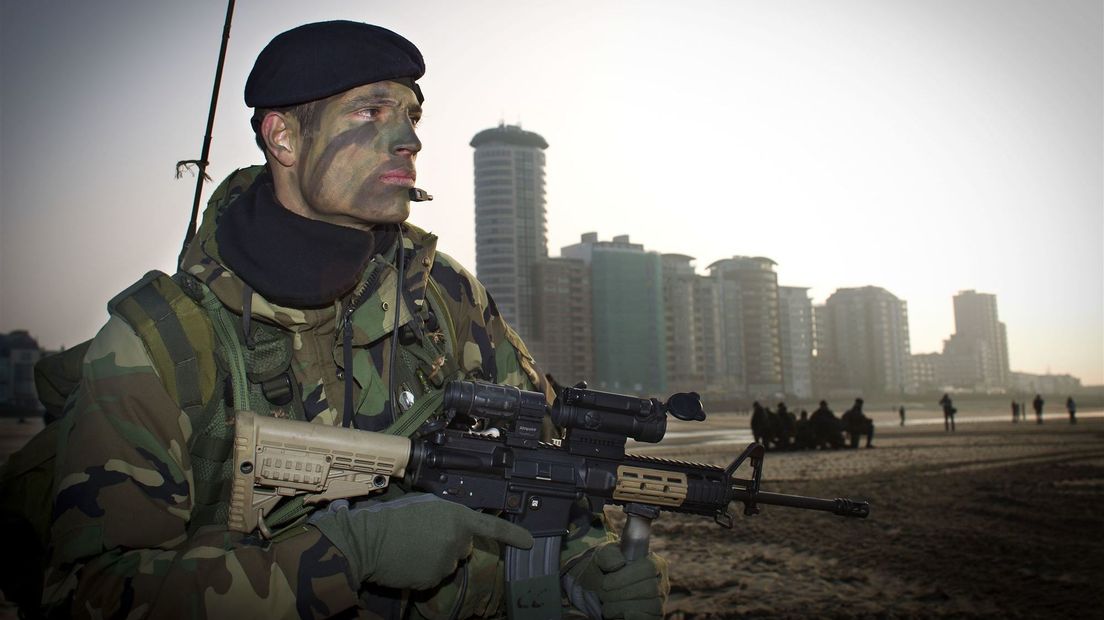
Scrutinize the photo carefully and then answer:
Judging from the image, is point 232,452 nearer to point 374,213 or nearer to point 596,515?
point 374,213

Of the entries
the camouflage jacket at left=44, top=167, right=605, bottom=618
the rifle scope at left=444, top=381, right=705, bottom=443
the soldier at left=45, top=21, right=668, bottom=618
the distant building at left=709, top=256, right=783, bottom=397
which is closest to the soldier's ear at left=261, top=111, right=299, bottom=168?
the soldier at left=45, top=21, right=668, bottom=618

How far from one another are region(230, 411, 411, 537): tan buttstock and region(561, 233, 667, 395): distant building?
75078 mm

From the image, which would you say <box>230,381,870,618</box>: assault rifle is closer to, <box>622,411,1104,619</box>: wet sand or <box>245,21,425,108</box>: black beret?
<box>245,21,425,108</box>: black beret

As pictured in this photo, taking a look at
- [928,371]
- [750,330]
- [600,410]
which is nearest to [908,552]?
[600,410]

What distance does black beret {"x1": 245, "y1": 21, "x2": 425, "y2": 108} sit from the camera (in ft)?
8.39

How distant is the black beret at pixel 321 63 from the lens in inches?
101

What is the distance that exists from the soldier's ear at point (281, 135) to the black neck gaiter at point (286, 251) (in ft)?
0.55

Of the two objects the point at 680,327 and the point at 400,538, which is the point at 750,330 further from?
the point at 400,538

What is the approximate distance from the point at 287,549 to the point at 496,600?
43.8 inches

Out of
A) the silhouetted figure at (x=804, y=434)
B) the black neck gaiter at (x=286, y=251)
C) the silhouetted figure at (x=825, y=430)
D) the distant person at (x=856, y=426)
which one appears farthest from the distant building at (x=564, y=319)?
the black neck gaiter at (x=286, y=251)

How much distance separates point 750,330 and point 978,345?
198 feet

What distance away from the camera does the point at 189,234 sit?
3334mm

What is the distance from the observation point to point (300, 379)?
2.67 meters

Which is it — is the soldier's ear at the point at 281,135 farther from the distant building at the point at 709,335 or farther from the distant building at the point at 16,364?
the distant building at the point at 709,335
